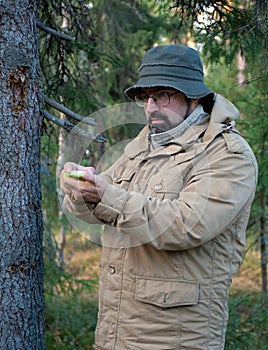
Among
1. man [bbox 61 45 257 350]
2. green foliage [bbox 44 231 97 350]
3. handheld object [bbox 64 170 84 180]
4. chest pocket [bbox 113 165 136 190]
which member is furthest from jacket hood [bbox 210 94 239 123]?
green foliage [bbox 44 231 97 350]

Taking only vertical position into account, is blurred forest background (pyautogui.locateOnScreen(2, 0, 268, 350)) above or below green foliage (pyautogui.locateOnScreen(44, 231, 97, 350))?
above

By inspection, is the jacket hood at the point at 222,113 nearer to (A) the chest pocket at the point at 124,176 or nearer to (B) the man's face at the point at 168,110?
(B) the man's face at the point at 168,110

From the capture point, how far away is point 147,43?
10.1 metres

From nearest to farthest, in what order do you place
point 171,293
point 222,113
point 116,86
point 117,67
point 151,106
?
point 171,293, point 222,113, point 151,106, point 117,67, point 116,86

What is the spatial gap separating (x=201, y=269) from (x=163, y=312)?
264 mm

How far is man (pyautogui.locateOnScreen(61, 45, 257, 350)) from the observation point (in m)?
2.36

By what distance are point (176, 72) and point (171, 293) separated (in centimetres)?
105

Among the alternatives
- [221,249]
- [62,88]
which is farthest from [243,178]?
[62,88]

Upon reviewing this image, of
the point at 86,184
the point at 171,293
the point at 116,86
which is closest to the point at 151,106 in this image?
A: the point at 86,184

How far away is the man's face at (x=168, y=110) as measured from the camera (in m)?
2.68

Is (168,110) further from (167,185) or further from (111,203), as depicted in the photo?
(111,203)

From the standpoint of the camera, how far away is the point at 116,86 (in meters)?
10.1

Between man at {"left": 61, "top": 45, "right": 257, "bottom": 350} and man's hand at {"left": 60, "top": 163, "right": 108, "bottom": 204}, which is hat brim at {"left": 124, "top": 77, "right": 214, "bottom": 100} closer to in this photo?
man at {"left": 61, "top": 45, "right": 257, "bottom": 350}

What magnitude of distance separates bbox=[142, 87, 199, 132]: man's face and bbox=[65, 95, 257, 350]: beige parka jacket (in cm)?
10
